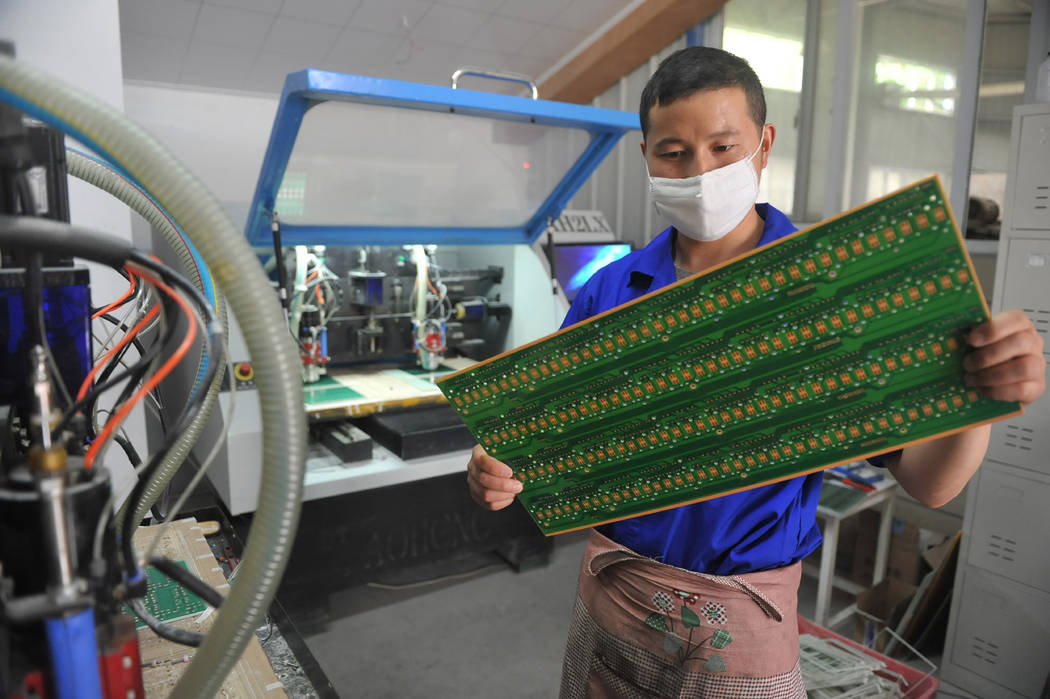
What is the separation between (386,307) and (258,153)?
96 cm

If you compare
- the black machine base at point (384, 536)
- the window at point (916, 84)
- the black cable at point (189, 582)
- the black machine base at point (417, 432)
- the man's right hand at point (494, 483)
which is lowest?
the black machine base at point (384, 536)

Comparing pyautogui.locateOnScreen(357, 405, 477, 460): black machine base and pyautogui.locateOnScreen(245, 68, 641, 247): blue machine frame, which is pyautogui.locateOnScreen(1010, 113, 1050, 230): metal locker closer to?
pyautogui.locateOnScreen(245, 68, 641, 247): blue machine frame

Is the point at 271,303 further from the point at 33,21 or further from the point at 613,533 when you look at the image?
the point at 33,21

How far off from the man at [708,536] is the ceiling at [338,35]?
2782mm

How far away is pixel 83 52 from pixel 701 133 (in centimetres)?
187

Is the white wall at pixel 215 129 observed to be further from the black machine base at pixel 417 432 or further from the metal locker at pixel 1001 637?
the metal locker at pixel 1001 637

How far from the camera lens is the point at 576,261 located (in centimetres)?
338

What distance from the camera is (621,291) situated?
4.21 ft

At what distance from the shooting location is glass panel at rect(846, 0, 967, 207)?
308 cm

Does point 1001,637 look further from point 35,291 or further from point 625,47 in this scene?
point 625,47

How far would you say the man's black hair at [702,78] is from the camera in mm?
1107

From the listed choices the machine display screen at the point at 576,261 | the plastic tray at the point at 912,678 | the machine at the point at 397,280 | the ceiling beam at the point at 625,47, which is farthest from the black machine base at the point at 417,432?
the ceiling beam at the point at 625,47

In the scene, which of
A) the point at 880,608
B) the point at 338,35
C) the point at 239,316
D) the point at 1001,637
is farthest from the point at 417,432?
the point at 338,35

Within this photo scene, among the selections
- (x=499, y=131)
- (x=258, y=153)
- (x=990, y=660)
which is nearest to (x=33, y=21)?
(x=258, y=153)
